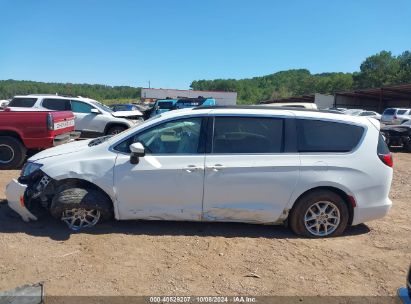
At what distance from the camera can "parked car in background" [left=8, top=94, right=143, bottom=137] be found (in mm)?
13930

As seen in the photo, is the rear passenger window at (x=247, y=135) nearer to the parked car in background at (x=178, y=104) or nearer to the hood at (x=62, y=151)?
the hood at (x=62, y=151)

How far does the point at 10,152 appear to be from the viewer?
896 cm

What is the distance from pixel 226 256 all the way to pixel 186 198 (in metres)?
0.90

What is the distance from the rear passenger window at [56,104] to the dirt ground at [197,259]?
8.89 metres

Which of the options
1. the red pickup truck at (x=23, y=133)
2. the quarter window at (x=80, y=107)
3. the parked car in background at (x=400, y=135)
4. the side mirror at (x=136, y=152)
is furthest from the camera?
the parked car in background at (x=400, y=135)

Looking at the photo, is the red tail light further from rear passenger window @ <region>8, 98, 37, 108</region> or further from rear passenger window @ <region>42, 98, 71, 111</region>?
rear passenger window @ <region>8, 98, 37, 108</region>

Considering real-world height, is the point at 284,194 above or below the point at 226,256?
above

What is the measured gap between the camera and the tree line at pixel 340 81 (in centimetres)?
10651

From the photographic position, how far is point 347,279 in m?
4.12

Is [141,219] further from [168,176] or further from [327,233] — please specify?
[327,233]

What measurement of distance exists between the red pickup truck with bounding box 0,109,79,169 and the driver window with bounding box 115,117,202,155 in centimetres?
438

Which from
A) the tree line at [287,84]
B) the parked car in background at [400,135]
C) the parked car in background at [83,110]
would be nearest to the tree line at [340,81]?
the tree line at [287,84]

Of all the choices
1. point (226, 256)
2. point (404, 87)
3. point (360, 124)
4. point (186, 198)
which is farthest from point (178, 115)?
point (404, 87)

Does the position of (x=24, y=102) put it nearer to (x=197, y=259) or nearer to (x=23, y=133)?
(x=23, y=133)
